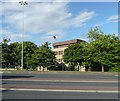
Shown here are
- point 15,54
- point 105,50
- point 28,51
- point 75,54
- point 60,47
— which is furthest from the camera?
point 60,47

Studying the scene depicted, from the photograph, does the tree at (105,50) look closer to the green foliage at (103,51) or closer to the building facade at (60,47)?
the green foliage at (103,51)

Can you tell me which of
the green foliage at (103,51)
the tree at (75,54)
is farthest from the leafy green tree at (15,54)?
the green foliage at (103,51)

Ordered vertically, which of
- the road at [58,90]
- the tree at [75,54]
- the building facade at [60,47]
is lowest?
the road at [58,90]

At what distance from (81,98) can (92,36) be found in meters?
58.8

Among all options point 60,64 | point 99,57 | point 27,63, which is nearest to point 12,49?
point 27,63

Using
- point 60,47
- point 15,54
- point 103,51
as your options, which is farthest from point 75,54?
point 60,47

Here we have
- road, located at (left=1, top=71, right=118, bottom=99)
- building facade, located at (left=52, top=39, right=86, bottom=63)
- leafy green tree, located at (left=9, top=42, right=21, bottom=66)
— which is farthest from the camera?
building facade, located at (left=52, top=39, right=86, bottom=63)

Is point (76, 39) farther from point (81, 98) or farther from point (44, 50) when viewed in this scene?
point (81, 98)

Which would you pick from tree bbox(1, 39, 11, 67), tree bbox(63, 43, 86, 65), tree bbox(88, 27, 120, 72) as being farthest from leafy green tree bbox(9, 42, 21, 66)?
tree bbox(88, 27, 120, 72)

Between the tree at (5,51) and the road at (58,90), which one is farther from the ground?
the tree at (5,51)

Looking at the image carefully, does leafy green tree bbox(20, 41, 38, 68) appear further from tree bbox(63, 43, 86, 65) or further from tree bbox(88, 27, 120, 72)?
tree bbox(88, 27, 120, 72)

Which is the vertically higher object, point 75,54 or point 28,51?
point 28,51

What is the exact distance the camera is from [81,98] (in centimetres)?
1223

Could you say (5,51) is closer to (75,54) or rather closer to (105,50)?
(75,54)
